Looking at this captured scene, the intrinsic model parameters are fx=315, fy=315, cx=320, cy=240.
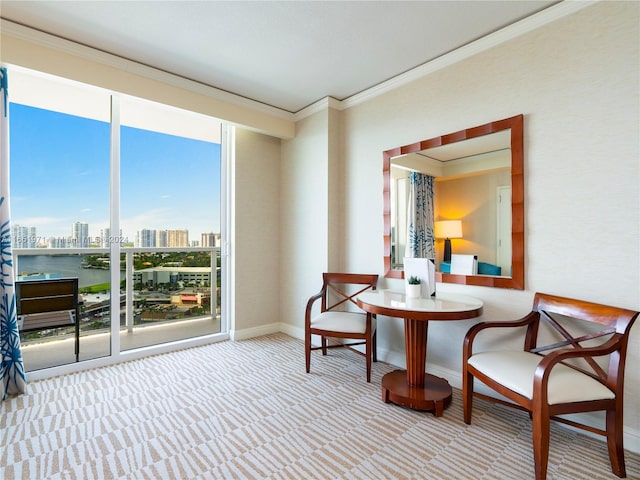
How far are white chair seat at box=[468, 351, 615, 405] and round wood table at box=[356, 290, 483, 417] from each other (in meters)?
0.32

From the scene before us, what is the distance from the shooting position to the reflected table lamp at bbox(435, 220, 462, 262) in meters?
2.66

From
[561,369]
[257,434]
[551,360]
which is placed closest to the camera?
[551,360]

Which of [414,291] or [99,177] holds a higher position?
[99,177]

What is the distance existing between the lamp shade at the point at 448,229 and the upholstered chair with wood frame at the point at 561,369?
75 centimetres

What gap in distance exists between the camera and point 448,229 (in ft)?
8.91

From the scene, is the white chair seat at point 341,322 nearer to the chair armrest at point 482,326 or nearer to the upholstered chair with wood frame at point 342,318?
the upholstered chair with wood frame at point 342,318

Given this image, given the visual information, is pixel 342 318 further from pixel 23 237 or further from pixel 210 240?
pixel 23 237

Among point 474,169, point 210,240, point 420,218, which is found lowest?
point 210,240

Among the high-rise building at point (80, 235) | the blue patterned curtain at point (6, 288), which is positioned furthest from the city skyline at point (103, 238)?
the blue patterned curtain at point (6, 288)

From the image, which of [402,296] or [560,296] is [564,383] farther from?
[402,296]

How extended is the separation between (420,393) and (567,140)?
2000 millimetres

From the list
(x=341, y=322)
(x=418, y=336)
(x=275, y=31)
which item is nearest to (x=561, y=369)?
(x=418, y=336)

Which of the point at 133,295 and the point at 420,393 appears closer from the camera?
the point at 420,393

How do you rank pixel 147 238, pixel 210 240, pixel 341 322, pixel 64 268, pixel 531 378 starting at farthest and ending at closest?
pixel 210 240 < pixel 147 238 < pixel 64 268 < pixel 341 322 < pixel 531 378
